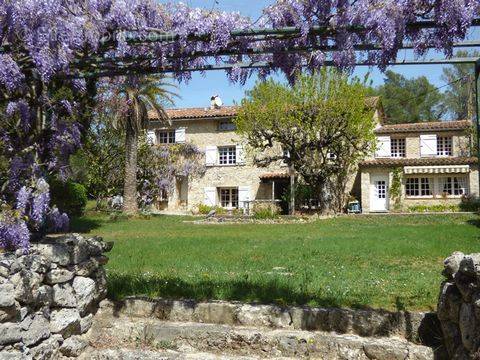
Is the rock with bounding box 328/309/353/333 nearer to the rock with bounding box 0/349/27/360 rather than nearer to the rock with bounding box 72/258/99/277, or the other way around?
the rock with bounding box 72/258/99/277

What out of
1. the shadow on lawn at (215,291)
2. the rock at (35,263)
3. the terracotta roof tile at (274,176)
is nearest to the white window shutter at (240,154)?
the terracotta roof tile at (274,176)

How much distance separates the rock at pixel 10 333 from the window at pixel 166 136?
100ft

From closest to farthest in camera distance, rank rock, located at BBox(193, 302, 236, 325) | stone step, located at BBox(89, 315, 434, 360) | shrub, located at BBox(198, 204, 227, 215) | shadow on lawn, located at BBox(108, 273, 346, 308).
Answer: stone step, located at BBox(89, 315, 434, 360)
rock, located at BBox(193, 302, 236, 325)
shadow on lawn, located at BBox(108, 273, 346, 308)
shrub, located at BBox(198, 204, 227, 215)

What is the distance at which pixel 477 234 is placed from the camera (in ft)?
49.7

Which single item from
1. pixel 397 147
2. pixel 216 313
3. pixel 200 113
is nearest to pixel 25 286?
pixel 216 313

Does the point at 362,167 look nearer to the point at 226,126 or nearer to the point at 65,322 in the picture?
the point at 226,126

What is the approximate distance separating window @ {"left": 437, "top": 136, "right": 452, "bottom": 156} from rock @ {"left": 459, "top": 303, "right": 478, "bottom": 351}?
2838 centimetres

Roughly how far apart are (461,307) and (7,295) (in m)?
4.33

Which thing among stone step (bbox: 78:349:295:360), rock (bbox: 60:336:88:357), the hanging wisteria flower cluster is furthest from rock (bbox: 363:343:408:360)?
rock (bbox: 60:336:88:357)

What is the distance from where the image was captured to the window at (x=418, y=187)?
2977 centimetres

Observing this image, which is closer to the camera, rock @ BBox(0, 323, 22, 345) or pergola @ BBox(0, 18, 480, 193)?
rock @ BBox(0, 323, 22, 345)

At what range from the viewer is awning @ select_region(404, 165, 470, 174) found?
2838cm

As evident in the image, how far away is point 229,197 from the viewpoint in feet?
111

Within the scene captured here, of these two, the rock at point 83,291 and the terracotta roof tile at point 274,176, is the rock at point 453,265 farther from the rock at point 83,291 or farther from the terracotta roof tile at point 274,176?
the terracotta roof tile at point 274,176
